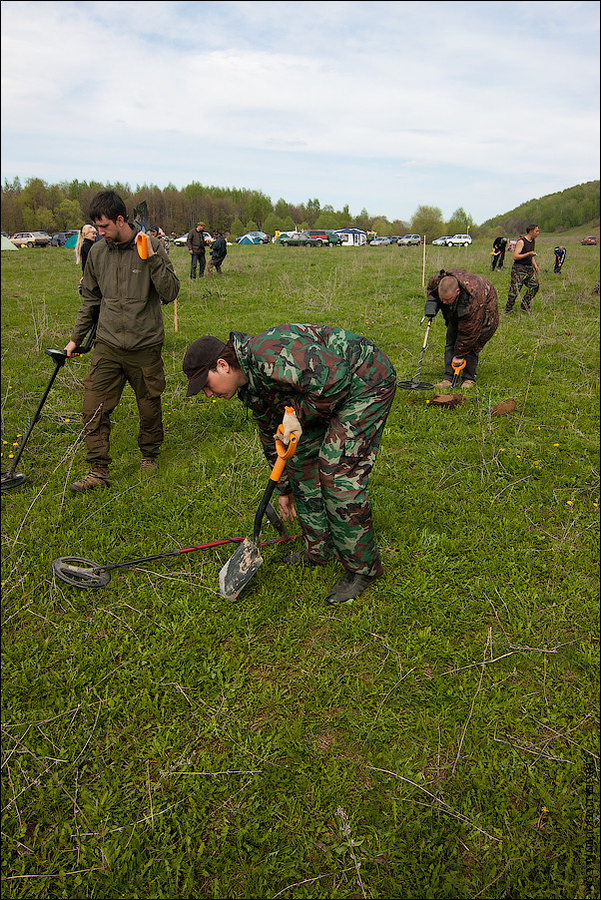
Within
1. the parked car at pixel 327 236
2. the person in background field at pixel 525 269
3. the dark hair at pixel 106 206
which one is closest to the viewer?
the dark hair at pixel 106 206

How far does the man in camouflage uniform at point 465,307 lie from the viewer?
5.43 metres

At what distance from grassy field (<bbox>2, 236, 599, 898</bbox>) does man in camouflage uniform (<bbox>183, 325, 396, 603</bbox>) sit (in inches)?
14.9

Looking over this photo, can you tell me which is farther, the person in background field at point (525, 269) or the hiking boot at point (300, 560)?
the person in background field at point (525, 269)

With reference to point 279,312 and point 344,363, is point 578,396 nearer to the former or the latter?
point 344,363

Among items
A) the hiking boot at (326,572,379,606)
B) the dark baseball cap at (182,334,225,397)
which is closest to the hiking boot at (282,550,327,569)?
the hiking boot at (326,572,379,606)

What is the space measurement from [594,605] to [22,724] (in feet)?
9.82

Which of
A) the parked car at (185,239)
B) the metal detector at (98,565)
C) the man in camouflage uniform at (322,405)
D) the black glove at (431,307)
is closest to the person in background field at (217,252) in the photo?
the parked car at (185,239)

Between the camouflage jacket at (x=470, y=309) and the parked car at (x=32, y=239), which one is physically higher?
the parked car at (x=32, y=239)

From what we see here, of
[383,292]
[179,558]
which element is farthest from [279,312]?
[179,558]

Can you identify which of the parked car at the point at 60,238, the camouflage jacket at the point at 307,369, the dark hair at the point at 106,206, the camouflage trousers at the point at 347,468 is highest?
the parked car at the point at 60,238

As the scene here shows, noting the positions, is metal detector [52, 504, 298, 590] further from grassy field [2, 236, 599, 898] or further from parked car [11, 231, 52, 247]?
parked car [11, 231, 52, 247]

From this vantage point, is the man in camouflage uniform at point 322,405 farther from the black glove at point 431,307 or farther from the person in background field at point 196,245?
the person in background field at point 196,245

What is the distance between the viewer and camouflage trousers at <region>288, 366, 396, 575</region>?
8.59 ft

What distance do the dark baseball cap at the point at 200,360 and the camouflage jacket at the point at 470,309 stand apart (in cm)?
384
